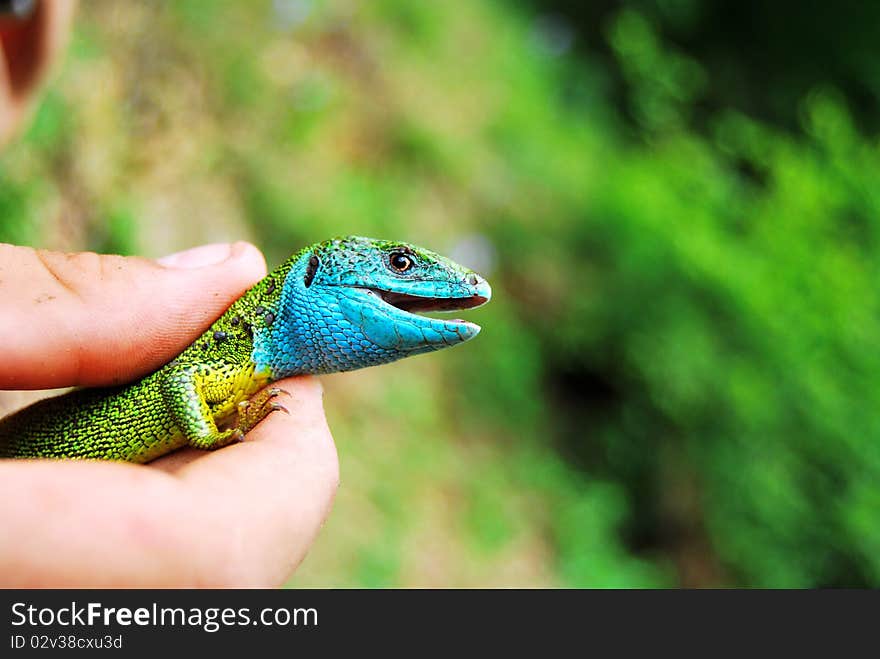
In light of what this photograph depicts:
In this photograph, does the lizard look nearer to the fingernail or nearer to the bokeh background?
the fingernail

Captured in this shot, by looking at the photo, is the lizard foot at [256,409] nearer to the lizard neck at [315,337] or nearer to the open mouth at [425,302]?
the lizard neck at [315,337]

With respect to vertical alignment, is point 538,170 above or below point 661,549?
above

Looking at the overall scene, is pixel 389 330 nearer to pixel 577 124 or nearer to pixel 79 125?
pixel 79 125

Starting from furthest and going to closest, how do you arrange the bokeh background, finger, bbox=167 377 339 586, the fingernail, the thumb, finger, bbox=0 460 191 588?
the bokeh background, the fingernail, the thumb, finger, bbox=167 377 339 586, finger, bbox=0 460 191 588

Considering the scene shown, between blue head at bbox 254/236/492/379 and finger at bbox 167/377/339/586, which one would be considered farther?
blue head at bbox 254/236/492/379

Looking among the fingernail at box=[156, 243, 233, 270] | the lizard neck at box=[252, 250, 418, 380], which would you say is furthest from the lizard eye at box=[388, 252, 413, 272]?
the fingernail at box=[156, 243, 233, 270]

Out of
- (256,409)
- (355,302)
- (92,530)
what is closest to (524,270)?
(355,302)
